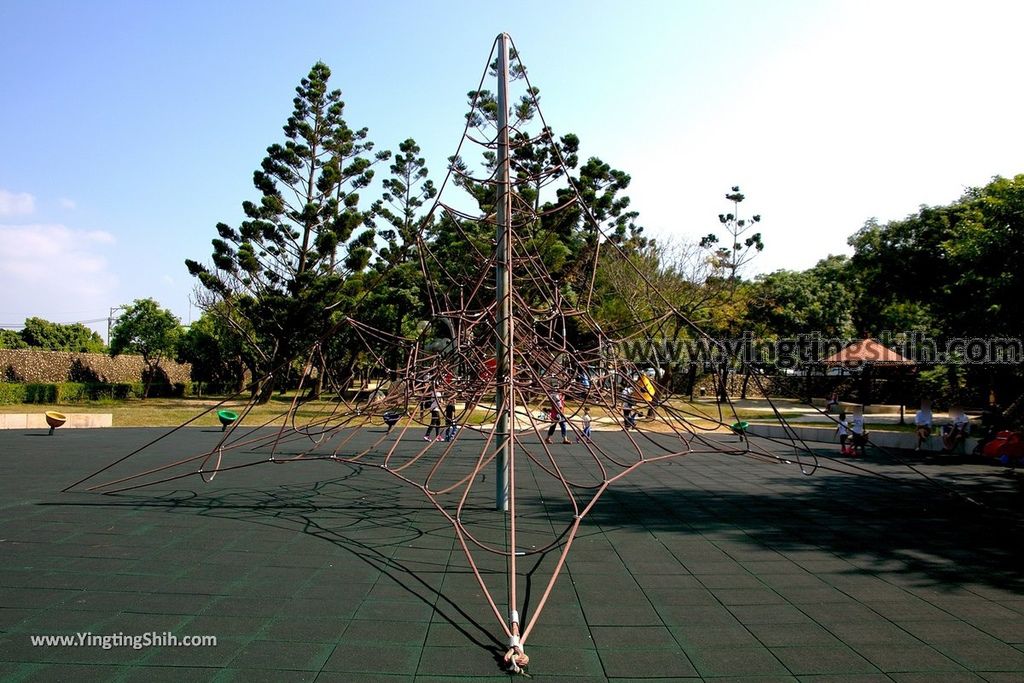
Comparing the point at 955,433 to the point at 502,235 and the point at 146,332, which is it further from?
the point at 146,332

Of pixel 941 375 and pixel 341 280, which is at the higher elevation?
pixel 341 280

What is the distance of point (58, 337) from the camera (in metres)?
44.0

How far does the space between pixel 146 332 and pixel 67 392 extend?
5.86m

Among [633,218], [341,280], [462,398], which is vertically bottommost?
[462,398]

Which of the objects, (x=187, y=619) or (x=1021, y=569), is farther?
(x=1021, y=569)

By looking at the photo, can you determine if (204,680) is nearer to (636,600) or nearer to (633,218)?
(636,600)

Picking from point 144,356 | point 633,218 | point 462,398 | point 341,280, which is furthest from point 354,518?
point 144,356

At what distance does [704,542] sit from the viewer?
5891mm

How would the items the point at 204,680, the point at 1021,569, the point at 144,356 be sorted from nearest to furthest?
the point at 204,680 → the point at 1021,569 → the point at 144,356

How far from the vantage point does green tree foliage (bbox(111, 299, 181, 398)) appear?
2961cm

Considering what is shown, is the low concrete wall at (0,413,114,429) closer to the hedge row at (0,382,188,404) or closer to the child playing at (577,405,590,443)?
the hedge row at (0,382,188,404)

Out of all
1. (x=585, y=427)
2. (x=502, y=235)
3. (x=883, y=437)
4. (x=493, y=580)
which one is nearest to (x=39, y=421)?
(x=585, y=427)

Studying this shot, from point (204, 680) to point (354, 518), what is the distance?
3.38 metres

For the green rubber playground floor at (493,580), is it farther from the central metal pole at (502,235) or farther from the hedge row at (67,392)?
the hedge row at (67,392)
